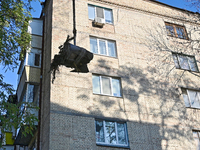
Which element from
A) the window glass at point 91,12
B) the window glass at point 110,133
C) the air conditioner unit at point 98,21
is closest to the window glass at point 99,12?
the window glass at point 91,12

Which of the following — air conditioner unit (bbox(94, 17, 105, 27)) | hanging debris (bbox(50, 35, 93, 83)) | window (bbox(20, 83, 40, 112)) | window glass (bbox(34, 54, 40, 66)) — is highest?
air conditioner unit (bbox(94, 17, 105, 27))

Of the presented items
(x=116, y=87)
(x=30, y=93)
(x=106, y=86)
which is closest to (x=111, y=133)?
(x=106, y=86)

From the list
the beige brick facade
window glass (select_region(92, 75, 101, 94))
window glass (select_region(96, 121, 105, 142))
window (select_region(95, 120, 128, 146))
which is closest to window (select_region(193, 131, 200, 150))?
the beige brick facade

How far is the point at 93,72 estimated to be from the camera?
1512cm

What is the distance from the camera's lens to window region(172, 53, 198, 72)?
18.2 m

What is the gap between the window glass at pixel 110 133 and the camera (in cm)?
1343

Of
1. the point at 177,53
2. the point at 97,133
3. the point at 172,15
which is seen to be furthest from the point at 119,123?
the point at 172,15

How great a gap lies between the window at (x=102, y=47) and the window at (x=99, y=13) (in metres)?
1.61

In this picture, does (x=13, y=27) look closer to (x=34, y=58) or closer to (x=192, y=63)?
(x=34, y=58)

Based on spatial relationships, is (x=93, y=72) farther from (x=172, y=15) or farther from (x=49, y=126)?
(x=172, y=15)

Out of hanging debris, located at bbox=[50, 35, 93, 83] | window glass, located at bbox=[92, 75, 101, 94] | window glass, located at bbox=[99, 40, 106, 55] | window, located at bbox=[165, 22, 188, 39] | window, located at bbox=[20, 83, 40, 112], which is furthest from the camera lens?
window, located at bbox=[165, 22, 188, 39]

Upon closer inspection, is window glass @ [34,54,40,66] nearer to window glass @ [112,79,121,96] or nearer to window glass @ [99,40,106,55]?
window glass @ [99,40,106,55]

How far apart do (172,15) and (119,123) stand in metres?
9.84

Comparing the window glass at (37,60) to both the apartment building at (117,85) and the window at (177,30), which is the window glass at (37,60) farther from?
the window at (177,30)
